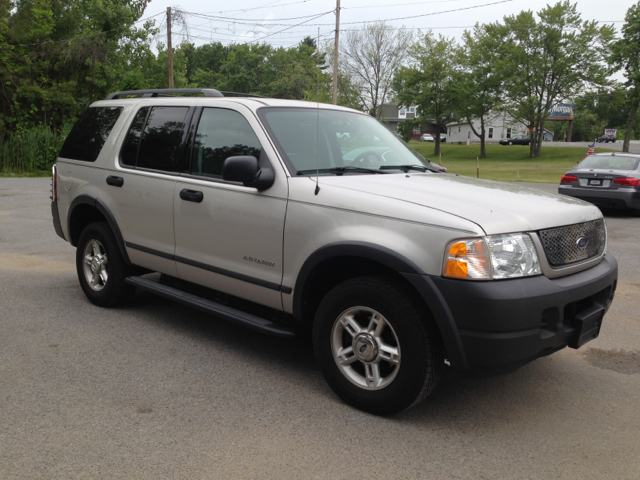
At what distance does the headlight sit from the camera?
9.85 ft

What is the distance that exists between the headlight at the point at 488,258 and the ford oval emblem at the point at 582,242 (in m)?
0.60

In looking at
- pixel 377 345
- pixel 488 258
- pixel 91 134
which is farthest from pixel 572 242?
pixel 91 134

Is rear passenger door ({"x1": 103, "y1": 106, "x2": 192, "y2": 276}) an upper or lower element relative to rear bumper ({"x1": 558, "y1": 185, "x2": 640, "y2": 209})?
upper

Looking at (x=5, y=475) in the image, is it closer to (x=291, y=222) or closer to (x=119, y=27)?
(x=291, y=222)

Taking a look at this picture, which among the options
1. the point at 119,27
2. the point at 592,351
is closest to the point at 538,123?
the point at 119,27

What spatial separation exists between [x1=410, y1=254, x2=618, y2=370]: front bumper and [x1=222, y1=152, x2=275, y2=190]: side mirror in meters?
1.31

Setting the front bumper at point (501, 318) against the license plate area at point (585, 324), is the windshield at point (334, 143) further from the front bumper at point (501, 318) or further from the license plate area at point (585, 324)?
the license plate area at point (585, 324)

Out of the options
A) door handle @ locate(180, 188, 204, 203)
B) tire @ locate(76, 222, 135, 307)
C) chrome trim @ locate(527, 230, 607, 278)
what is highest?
door handle @ locate(180, 188, 204, 203)

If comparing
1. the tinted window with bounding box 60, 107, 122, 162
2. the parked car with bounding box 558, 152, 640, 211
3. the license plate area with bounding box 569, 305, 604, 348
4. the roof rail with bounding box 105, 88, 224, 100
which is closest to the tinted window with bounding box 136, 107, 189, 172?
the roof rail with bounding box 105, 88, 224, 100

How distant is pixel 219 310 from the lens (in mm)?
4195

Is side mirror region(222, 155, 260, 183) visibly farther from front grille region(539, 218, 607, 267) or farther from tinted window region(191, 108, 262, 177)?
front grille region(539, 218, 607, 267)

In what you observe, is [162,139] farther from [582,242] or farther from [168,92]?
[582,242]

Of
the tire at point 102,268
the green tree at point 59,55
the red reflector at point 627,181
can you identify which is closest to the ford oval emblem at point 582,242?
the tire at point 102,268

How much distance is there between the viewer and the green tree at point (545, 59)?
167 feet
